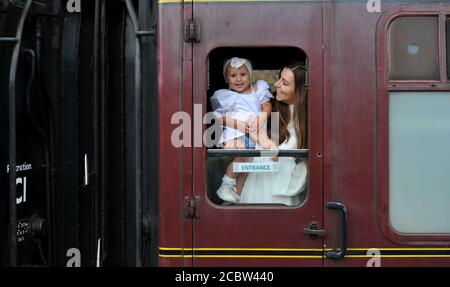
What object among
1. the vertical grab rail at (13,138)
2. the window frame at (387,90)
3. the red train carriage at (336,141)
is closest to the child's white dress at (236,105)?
the red train carriage at (336,141)

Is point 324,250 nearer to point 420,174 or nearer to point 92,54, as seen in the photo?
point 420,174

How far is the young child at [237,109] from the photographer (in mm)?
2568

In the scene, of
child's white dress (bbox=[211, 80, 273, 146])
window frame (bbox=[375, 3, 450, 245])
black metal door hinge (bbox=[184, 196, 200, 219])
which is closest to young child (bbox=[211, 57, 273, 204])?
child's white dress (bbox=[211, 80, 273, 146])

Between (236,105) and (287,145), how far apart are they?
30 centimetres

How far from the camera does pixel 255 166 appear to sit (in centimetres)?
255

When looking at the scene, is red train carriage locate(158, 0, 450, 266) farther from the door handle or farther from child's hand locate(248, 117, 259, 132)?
child's hand locate(248, 117, 259, 132)

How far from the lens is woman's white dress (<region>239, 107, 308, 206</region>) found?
255 cm

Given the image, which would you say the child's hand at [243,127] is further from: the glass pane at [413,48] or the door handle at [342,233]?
the glass pane at [413,48]


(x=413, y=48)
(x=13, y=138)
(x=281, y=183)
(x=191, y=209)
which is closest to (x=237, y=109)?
(x=281, y=183)

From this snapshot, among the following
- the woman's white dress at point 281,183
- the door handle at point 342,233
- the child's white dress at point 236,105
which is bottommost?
the door handle at point 342,233

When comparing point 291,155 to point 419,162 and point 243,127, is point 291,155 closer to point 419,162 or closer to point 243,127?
point 243,127

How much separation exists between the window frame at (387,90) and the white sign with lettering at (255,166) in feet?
1.51
